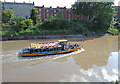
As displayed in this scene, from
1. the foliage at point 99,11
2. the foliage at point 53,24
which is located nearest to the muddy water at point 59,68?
the foliage at point 53,24

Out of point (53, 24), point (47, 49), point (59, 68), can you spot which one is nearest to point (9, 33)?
point (53, 24)

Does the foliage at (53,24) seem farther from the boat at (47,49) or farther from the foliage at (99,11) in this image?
the boat at (47,49)

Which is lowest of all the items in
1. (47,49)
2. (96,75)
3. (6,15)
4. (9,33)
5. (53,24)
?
(96,75)

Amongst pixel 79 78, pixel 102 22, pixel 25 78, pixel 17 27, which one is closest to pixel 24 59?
pixel 25 78

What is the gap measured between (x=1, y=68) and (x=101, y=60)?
474 inches

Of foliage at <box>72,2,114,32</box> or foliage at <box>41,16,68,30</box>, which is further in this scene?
foliage at <box>72,2,114,32</box>

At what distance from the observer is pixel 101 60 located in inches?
754

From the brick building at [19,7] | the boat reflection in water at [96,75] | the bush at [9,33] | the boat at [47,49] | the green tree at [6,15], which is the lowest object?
the boat reflection in water at [96,75]

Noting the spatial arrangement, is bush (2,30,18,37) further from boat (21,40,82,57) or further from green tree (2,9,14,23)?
boat (21,40,82,57)

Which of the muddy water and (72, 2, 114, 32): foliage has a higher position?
(72, 2, 114, 32): foliage

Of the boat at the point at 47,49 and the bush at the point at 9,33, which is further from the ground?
the bush at the point at 9,33

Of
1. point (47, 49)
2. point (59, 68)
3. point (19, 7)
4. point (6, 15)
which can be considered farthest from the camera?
point (19, 7)

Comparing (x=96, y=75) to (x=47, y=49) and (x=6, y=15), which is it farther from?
(x=6, y=15)

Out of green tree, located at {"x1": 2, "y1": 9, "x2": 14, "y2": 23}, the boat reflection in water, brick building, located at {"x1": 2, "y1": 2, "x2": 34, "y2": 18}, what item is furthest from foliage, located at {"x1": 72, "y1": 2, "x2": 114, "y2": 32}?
the boat reflection in water
